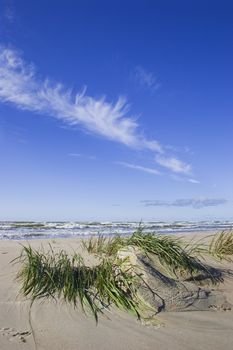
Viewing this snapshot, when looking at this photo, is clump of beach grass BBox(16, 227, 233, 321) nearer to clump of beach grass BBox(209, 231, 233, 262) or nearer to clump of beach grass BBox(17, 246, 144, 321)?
clump of beach grass BBox(17, 246, 144, 321)

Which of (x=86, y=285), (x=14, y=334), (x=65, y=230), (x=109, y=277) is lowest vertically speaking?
(x=14, y=334)

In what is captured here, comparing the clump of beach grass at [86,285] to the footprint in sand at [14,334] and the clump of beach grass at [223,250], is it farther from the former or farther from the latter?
the clump of beach grass at [223,250]

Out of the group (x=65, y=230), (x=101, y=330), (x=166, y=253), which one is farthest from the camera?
(x=65, y=230)

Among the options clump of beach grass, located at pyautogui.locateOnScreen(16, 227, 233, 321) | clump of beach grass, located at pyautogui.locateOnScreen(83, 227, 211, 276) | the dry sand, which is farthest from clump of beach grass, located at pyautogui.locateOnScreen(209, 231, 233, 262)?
the dry sand

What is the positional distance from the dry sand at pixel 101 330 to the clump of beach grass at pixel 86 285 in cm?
19

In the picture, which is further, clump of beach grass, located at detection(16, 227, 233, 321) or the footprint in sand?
clump of beach grass, located at detection(16, 227, 233, 321)

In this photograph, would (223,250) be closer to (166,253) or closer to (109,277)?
(166,253)

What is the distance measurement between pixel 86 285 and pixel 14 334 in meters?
1.73

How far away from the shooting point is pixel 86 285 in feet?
20.8

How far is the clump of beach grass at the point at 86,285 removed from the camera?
5.84m

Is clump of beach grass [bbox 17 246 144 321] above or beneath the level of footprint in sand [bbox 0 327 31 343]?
above

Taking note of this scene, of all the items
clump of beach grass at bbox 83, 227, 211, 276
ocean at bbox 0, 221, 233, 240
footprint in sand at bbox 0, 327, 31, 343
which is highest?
ocean at bbox 0, 221, 233, 240

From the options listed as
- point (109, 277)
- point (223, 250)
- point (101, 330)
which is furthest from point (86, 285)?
point (223, 250)

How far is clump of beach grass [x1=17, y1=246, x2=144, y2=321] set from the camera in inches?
230
